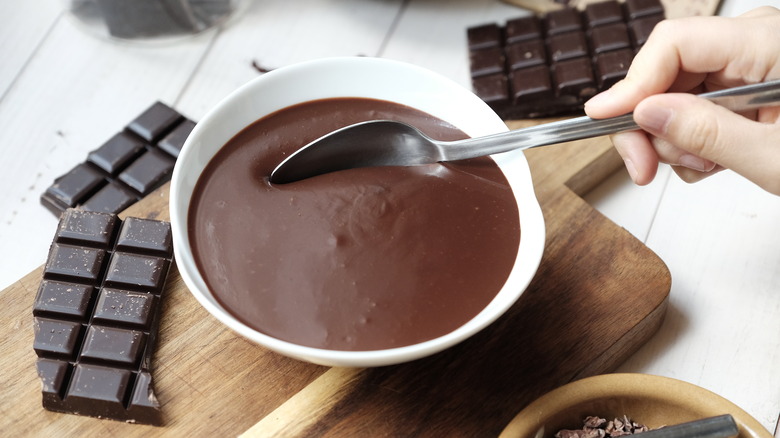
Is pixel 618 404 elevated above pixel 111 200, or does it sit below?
below

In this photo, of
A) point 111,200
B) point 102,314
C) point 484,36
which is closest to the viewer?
point 102,314

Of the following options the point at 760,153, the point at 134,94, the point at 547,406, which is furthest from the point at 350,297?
the point at 134,94

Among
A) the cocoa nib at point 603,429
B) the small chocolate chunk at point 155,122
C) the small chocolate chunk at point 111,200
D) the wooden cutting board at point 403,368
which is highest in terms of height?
the small chocolate chunk at point 155,122

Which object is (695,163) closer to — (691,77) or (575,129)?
(691,77)

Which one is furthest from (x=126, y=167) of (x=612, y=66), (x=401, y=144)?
(x=612, y=66)

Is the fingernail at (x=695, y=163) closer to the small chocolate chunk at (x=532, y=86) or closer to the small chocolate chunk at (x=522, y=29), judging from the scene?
the small chocolate chunk at (x=532, y=86)

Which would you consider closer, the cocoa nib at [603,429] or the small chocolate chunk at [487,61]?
the cocoa nib at [603,429]

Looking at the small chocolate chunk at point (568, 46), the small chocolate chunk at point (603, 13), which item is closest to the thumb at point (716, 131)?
the small chocolate chunk at point (568, 46)
